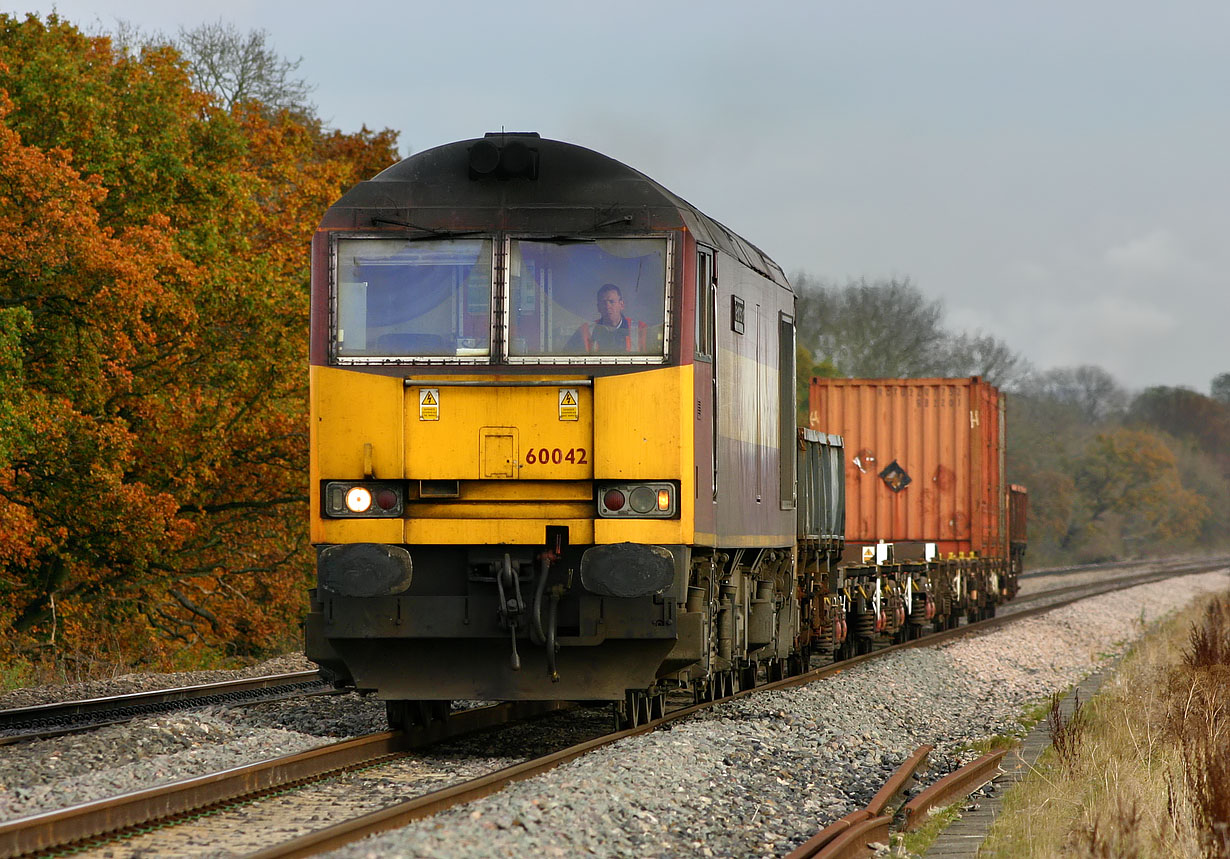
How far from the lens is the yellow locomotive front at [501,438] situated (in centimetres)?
924

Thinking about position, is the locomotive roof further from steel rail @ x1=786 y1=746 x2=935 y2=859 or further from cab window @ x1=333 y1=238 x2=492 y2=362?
steel rail @ x1=786 y1=746 x2=935 y2=859

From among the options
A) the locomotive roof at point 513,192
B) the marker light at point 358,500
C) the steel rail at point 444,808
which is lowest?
the steel rail at point 444,808

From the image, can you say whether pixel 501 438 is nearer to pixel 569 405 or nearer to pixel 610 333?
pixel 569 405

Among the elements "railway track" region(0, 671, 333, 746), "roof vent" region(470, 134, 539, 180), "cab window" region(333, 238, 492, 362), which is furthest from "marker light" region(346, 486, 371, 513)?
"railway track" region(0, 671, 333, 746)

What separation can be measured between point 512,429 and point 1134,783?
398cm

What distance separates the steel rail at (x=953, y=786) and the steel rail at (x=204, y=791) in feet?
10.7

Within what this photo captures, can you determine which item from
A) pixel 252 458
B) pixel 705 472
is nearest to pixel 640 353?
pixel 705 472

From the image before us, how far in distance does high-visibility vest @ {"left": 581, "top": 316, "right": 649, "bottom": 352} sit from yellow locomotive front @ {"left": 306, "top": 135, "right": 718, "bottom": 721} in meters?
0.01

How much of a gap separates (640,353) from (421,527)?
1679 millimetres

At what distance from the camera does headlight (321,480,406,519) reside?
930 centimetres

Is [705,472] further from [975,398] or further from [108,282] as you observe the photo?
[975,398]

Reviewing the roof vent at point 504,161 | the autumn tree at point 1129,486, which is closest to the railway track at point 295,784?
the roof vent at point 504,161

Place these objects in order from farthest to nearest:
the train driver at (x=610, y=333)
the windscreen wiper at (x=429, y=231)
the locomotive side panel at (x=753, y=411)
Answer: the locomotive side panel at (x=753, y=411), the windscreen wiper at (x=429, y=231), the train driver at (x=610, y=333)

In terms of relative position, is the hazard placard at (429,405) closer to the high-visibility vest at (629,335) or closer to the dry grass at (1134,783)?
the high-visibility vest at (629,335)
